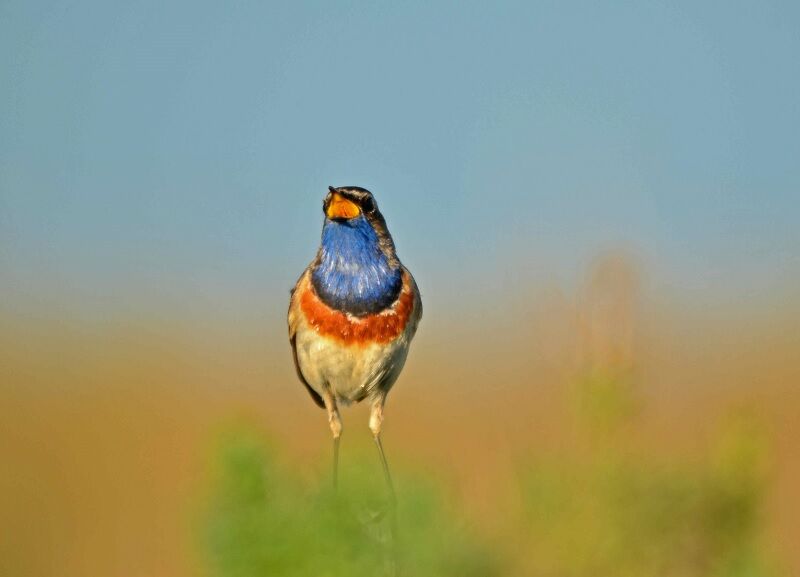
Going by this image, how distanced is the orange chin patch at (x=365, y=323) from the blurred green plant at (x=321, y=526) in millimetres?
1650

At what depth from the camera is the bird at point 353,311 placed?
296 centimetres

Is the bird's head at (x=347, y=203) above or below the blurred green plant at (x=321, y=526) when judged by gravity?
above

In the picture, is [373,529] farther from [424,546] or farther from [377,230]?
[377,230]

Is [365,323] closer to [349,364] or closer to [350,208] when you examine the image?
[349,364]

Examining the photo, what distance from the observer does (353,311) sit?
3328 millimetres

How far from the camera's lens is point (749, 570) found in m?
1.93

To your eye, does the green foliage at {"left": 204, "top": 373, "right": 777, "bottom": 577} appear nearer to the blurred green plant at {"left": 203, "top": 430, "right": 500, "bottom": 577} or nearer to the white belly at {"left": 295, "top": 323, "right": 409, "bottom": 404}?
the blurred green plant at {"left": 203, "top": 430, "right": 500, "bottom": 577}

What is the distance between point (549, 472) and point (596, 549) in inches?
6.7

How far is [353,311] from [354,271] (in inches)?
9.9

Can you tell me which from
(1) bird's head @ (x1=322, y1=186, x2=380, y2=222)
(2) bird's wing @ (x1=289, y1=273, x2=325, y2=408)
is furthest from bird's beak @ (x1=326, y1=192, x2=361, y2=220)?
(2) bird's wing @ (x1=289, y1=273, x2=325, y2=408)

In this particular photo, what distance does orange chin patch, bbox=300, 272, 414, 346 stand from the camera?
130 inches

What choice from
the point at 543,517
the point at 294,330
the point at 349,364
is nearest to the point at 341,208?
the point at 349,364

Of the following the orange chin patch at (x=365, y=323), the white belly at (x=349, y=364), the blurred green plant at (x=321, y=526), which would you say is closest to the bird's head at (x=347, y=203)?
the orange chin patch at (x=365, y=323)

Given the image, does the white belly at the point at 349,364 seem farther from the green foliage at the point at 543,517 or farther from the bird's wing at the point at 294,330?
the green foliage at the point at 543,517
